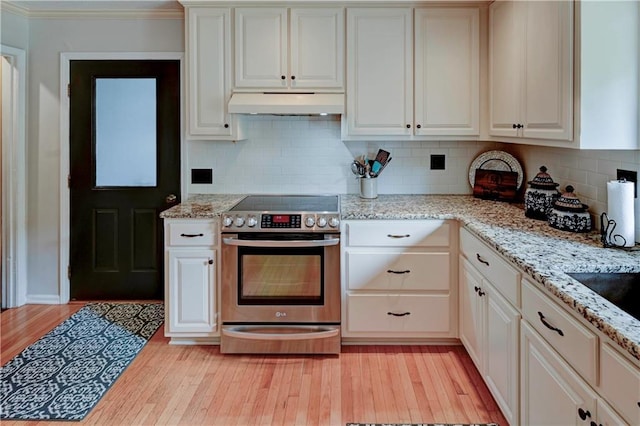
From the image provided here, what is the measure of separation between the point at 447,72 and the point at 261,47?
1.30m

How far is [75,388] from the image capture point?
2.51 meters

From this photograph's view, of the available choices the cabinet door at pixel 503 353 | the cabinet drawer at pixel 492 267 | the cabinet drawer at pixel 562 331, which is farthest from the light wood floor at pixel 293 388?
the cabinet drawer at pixel 562 331

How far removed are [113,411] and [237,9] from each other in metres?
2.58

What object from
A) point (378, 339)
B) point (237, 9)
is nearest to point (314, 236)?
point (378, 339)

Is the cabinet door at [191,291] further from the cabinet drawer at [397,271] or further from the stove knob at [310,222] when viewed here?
the cabinet drawer at [397,271]

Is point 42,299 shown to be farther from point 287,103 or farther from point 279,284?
point 287,103

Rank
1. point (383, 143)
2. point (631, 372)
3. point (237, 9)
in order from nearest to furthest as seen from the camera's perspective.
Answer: point (631, 372), point (237, 9), point (383, 143)

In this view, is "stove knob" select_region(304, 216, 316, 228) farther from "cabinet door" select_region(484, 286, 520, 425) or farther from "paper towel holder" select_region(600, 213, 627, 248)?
"paper towel holder" select_region(600, 213, 627, 248)

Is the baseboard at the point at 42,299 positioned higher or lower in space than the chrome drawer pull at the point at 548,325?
lower

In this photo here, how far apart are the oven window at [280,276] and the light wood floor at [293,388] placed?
1.19 feet

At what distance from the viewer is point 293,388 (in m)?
2.54

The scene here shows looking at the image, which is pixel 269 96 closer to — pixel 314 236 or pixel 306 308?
pixel 314 236

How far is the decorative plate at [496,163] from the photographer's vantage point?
3.37 m

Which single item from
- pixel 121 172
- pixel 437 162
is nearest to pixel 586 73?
pixel 437 162
